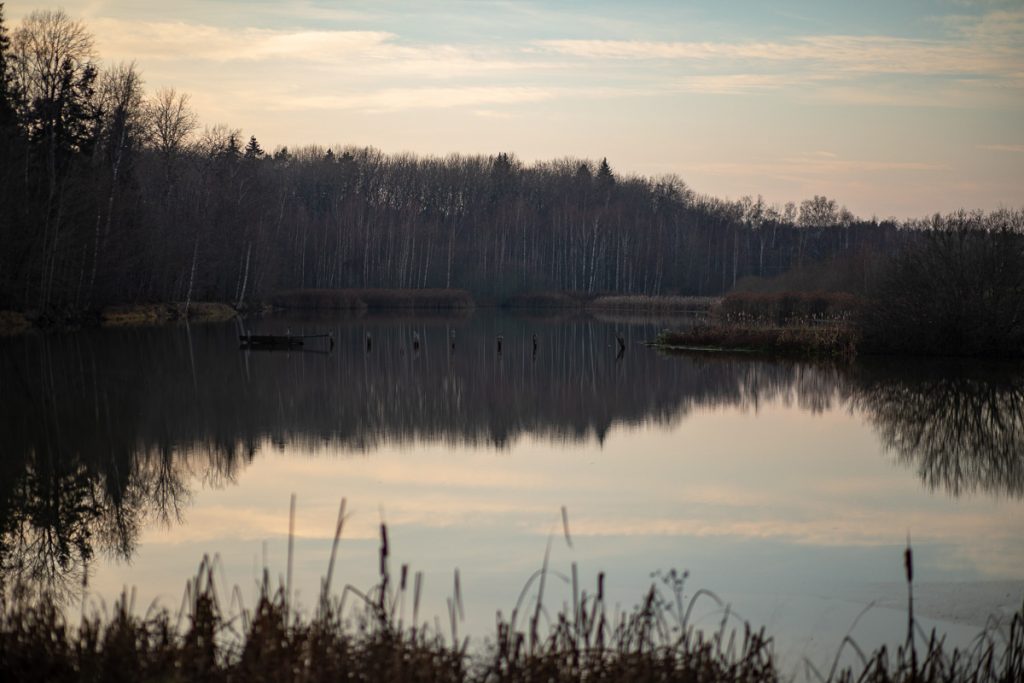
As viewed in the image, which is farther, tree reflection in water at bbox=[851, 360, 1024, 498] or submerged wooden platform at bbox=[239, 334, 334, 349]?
submerged wooden platform at bbox=[239, 334, 334, 349]

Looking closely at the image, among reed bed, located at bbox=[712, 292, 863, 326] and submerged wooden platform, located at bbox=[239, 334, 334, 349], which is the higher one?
reed bed, located at bbox=[712, 292, 863, 326]

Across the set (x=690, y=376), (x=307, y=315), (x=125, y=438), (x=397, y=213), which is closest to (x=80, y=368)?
(x=125, y=438)

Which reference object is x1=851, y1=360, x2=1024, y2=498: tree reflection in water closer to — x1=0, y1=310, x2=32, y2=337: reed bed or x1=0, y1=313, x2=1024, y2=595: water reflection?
x1=0, y1=313, x2=1024, y2=595: water reflection

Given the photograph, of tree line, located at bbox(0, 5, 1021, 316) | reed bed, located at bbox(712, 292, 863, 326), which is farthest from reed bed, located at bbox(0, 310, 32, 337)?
reed bed, located at bbox(712, 292, 863, 326)

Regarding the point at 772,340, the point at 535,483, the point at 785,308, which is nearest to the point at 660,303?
the point at 785,308

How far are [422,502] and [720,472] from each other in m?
4.95

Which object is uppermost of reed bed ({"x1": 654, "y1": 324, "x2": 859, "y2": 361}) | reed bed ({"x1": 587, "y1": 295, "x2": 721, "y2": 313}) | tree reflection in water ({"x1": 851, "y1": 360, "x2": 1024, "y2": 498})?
reed bed ({"x1": 587, "y1": 295, "x2": 721, "y2": 313})

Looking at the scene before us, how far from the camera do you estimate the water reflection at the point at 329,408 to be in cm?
1359

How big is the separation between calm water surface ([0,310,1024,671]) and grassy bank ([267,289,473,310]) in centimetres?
4589

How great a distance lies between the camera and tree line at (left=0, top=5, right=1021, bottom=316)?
152ft

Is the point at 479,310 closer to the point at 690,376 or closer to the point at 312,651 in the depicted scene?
the point at 690,376

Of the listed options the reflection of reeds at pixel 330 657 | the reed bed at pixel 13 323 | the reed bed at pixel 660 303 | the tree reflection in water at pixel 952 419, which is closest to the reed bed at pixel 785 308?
the tree reflection in water at pixel 952 419

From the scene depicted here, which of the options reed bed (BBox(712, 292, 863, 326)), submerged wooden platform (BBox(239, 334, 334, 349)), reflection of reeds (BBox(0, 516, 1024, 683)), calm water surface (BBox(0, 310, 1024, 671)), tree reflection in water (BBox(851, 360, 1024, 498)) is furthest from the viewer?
reed bed (BBox(712, 292, 863, 326))

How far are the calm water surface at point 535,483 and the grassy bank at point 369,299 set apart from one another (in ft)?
151
